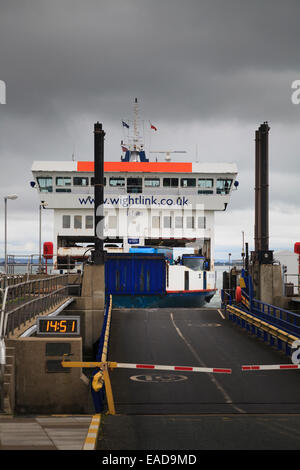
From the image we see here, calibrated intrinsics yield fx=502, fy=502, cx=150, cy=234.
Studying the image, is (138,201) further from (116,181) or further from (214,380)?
(214,380)

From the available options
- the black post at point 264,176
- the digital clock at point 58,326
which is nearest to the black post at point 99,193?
the black post at point 264,176

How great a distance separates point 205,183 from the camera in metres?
60.7

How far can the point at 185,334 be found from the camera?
23.9 metres

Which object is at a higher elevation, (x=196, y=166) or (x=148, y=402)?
(x=196, y=166)

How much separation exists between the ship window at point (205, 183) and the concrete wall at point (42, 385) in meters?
51.0

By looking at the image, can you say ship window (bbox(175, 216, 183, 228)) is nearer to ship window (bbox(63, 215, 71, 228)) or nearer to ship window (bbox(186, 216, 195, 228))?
ship window (bbox(186, 216, 195, 228))

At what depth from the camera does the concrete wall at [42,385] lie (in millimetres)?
10828

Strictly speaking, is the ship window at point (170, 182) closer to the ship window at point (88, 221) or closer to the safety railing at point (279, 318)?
the ship window at point (88, 221)

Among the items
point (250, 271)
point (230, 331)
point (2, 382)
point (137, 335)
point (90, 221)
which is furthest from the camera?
point (90, 221)

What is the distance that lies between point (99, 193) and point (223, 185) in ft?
106

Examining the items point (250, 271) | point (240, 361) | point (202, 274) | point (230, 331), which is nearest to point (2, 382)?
point (240, 361)

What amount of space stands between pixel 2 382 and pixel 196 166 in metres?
52.5
